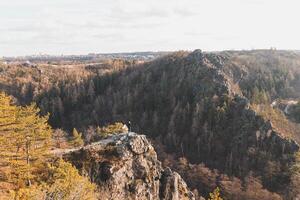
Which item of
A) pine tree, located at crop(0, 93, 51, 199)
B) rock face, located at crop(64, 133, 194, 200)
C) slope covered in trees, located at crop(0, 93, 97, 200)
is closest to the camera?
slope covered in trees, located at crop(0, 93, 97, 200)

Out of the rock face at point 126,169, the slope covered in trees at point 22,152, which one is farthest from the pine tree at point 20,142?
the rock face at point 126,169

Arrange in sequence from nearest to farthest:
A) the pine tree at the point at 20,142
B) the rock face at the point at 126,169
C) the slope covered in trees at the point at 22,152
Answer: the slope covered in trees at the point at 22,152 → the pine tree at the point at 20,142 → the rock face at the point at 126,169

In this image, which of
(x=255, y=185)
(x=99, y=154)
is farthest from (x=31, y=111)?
(x=255, y=185)

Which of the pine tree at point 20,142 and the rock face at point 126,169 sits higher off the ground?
the pine tree at point 20,142

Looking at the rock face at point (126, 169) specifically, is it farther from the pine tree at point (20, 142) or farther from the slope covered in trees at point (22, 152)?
the pine tree at point (20, 142)

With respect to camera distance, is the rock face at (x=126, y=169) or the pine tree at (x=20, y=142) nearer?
the pine tree at (x=20, y=142)

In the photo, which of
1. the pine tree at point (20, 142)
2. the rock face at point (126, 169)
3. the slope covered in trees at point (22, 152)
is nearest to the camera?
the slope covered in trees at point (22, 152)

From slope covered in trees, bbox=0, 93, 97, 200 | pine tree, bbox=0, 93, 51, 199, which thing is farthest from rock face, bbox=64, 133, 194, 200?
pine tree, bbox=0, 93, 51, 199

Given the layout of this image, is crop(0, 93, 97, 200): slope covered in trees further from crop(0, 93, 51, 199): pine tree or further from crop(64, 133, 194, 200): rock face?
crop(64, 133, 194, 200): rock face
